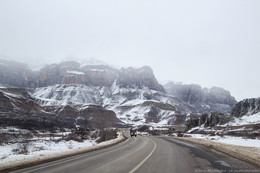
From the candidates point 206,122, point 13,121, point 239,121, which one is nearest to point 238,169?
point 239,121

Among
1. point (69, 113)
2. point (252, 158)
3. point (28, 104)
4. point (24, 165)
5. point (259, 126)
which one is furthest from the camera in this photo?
point (69, 113)

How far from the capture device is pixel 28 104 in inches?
5763

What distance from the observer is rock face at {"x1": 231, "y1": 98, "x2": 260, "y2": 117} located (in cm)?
8001

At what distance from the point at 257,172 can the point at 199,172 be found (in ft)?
7.71

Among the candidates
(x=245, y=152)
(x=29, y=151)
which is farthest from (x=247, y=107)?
(x=29, y=151)

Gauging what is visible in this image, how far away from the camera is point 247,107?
277ft

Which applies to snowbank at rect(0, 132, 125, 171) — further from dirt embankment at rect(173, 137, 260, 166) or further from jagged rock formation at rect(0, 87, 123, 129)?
jagged rock formation at rect(0, 87, 123, 129)

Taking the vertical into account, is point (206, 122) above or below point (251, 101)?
below

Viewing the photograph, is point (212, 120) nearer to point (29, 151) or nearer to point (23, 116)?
point (29, 151)

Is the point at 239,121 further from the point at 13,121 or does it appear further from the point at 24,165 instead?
the point at 13,121

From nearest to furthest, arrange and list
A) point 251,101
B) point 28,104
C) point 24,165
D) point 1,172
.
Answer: point 1,172 → point 24,165 → point 251,101 → point 28,104

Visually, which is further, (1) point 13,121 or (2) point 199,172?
(1) point 13,121

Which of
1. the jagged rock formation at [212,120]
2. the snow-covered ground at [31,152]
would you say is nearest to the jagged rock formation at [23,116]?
the jagged rock formation at [212,120]

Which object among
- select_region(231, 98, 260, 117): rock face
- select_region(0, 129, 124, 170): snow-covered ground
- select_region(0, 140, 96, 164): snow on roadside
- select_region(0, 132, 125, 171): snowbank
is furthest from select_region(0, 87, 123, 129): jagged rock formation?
select_region(231, 98, 260, 117): rock face
